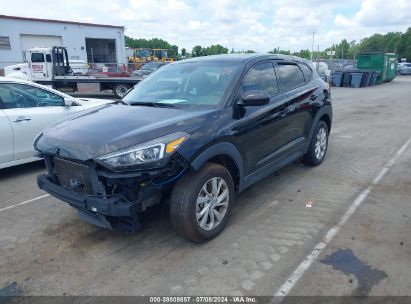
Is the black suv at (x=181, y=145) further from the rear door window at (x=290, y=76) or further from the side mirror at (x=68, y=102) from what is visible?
the side mirror at (x=68, y=102)

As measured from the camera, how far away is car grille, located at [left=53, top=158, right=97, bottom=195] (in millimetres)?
3201

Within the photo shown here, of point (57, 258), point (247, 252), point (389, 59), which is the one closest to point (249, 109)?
point (247, 252)

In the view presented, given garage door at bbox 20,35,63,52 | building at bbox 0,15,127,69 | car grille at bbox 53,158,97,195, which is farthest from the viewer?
garage door at bbox 20,35,63,52

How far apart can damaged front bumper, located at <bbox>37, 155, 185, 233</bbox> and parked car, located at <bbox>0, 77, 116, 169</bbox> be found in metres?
2.52

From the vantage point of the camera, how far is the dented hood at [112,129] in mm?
3096

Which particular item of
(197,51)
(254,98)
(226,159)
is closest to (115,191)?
(226,159)

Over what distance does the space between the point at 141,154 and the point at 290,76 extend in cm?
292

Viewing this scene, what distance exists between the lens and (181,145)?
3.17m

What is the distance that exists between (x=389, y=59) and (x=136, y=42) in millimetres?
92551

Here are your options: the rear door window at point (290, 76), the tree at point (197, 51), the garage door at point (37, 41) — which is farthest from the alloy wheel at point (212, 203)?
the tree at point (197, 51)

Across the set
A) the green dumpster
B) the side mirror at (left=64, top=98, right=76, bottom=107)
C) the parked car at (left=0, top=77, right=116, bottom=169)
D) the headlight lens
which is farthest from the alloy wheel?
the green dumpster

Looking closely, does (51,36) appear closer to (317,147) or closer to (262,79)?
(317,147)

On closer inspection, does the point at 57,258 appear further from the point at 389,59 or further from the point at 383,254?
the point at 389,59

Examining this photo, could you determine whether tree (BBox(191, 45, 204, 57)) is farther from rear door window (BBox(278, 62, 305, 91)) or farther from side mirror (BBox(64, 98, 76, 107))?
rear door window (BBox(278, 62, 305, 91))
